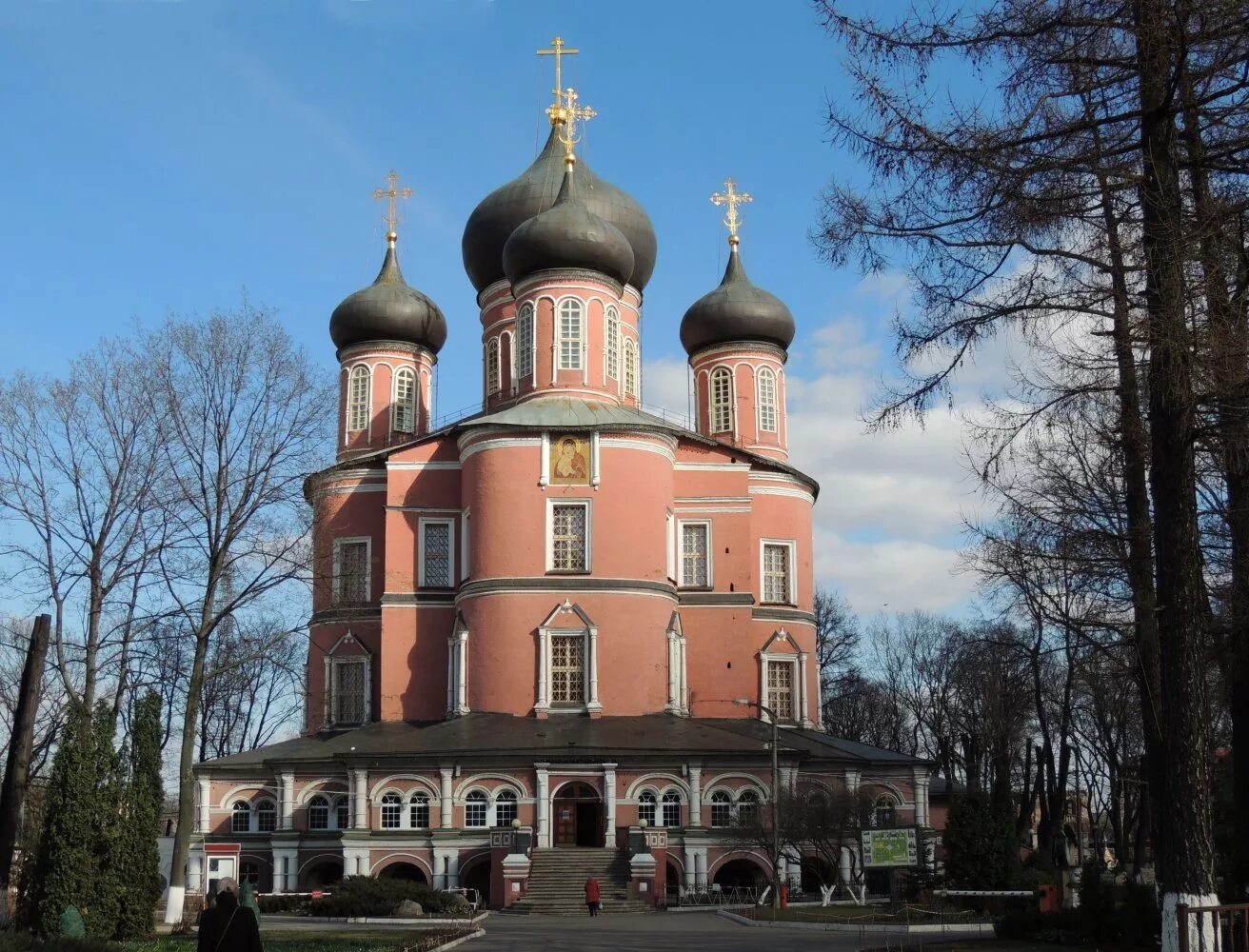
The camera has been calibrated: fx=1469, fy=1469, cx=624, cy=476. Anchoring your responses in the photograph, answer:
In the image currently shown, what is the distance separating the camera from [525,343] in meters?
36.9

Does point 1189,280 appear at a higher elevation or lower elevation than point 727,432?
lower

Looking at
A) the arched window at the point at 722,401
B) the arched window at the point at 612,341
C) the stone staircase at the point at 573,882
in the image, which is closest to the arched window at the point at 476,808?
the stone staircase at the point at 573,882

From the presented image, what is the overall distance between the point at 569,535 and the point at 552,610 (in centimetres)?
188

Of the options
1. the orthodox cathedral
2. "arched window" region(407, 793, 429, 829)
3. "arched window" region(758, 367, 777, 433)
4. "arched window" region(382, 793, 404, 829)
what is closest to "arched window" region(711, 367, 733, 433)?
the orthodox cathedral

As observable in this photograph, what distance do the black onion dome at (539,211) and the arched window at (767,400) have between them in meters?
4.58

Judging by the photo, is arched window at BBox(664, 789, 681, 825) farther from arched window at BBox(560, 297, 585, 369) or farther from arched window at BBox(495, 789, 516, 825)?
arched window at BBox(560, 297, 585, 369)

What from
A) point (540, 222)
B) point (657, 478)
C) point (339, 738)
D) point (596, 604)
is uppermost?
point (540, 222)

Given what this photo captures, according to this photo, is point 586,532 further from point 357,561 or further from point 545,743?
point 357,561

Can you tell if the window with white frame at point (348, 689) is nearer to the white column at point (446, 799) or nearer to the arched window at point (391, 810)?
the arched window at point (391, 810)

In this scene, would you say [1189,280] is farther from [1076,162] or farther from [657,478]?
[657,478]

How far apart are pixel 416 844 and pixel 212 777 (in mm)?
5874

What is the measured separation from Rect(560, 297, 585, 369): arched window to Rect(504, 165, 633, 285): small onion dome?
96 centimetres

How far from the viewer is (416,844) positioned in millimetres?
30719

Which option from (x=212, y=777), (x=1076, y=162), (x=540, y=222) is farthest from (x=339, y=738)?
(x=1076, y=162)
